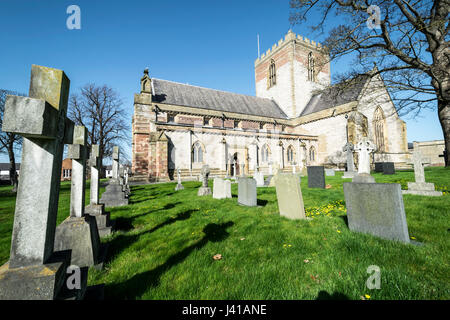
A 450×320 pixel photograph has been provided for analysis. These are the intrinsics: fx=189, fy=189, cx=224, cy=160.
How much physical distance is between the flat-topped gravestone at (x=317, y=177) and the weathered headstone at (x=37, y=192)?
9.86 meters

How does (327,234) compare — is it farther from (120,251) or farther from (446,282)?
(120,251)

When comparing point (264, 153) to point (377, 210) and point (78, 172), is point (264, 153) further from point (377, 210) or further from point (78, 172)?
point (78, 172)

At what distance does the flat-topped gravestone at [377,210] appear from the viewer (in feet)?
9.54

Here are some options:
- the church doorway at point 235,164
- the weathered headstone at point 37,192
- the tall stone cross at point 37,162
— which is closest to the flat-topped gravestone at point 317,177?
the weathered headstone at point 37,192

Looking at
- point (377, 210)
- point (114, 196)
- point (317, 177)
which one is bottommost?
point (114, 196)

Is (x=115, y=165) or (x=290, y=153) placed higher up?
(x=290, y=153)

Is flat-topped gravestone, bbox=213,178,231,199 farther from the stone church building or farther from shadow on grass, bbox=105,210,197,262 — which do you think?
the stone church building

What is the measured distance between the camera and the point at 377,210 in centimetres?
313

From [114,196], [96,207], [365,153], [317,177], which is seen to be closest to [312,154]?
[317,177]

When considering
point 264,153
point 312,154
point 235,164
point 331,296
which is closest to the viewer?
point 331,296

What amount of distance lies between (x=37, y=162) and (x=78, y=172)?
181 centimetres

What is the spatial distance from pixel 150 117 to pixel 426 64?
809 inches

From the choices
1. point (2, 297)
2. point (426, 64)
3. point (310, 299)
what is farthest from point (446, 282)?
point (426, 64)

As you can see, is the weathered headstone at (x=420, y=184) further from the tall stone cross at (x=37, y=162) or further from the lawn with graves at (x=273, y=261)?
the tall stone cross at (x=37, y=162)
